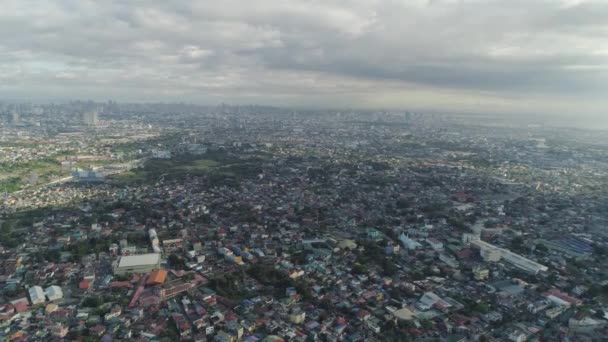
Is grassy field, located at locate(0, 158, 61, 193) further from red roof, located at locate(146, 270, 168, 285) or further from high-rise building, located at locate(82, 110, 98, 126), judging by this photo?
high-rise building, located at locate(82, 110, 98, 126)

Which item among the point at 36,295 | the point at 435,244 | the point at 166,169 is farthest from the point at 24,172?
the point at 435,244

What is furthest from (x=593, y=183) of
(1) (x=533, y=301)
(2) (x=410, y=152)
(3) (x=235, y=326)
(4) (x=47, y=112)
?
(4) (x=47, y=112)

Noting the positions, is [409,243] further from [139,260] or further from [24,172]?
[24,172]

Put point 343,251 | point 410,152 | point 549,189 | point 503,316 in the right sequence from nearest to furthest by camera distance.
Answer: point 503,316, point 343,251, point 549,189, point 410,152

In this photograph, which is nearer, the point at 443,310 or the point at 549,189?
the point at 443,310

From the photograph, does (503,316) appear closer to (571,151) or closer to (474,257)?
(474,257)

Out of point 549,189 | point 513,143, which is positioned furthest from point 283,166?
point 513,143

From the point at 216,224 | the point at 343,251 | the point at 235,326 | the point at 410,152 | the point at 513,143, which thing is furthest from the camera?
the point at 513,143
